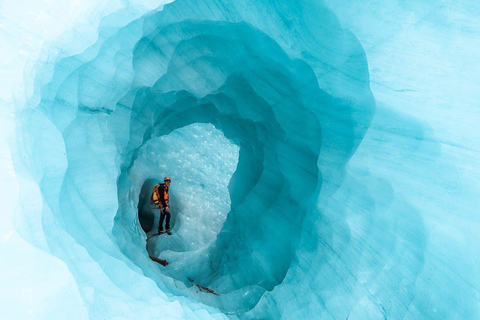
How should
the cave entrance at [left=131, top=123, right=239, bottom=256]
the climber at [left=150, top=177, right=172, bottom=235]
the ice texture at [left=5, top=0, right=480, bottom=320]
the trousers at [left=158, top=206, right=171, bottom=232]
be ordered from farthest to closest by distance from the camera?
the cave entrance at [left=131, top=123, right=239, bottom=256] < the trousers at [left=158, top=206, right=171, bottom=232] < the climber at [left=150, top=177, right=172, bottom=235] < the ice texture at [left=5, top=0, right=480, bottom=320]

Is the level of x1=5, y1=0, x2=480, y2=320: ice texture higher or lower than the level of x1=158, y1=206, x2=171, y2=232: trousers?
higher

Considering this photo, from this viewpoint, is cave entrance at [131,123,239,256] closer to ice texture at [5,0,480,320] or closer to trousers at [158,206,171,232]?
trousers at [158,206,171,232]

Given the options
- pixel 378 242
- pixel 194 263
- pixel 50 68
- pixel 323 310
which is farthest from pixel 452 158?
pixel 194 263

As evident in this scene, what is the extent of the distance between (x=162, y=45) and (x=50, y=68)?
113 cm

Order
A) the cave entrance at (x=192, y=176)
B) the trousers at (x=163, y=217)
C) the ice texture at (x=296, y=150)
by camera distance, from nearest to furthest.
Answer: the ice texture at (x=296, y=150)
the trousers at (x=163, y=217)
the cave entrance at (x=192, y=176)

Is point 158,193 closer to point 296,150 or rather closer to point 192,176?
point 192,176

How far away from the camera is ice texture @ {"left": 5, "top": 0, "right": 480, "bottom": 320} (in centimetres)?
242

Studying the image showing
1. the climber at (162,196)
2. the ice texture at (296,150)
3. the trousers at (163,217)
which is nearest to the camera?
the ice texture at (296,150)

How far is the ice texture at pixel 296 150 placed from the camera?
2424mm

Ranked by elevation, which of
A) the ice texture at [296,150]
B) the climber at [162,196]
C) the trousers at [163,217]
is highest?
the ice texture at [296,150]

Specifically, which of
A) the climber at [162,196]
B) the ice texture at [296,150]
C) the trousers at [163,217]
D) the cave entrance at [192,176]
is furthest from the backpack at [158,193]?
the ice texture at [296,150]

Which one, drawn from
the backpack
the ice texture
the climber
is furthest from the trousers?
the ice texture

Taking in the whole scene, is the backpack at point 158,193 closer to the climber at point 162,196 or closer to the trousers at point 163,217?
the climber at point 162,196

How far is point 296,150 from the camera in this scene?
365 centimetres
